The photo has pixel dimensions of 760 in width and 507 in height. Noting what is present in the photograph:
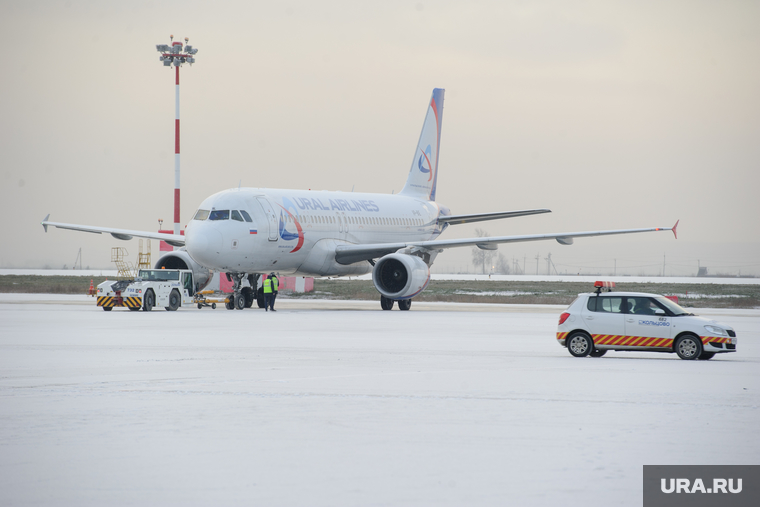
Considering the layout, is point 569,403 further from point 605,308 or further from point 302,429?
point 605,308

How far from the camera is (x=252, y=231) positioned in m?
33.0

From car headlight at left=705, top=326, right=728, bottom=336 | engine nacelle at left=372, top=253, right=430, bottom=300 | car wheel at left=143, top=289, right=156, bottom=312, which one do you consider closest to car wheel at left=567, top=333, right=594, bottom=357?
car headlight at left=705, top=326, right=728, bottom=336

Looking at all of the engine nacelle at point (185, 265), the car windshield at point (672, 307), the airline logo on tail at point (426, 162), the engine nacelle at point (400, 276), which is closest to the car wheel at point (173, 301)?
the engine nacelle at point (185, 265)

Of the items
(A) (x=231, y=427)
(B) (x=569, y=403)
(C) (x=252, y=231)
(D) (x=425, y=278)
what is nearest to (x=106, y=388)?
(A) (x=231, y=427)

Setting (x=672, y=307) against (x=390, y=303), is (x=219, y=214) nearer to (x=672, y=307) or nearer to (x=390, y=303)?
(x=390, y=303)

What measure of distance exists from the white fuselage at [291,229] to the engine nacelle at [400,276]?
2.59 meters

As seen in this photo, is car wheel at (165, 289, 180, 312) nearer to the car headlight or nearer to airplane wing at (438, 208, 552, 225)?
airplane wing at (438, 208, 552, 225)

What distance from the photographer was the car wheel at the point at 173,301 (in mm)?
33594

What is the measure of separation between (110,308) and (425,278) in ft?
37.5

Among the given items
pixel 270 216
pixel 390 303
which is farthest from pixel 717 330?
pixel 270 216

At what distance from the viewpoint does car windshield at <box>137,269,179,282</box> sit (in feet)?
111

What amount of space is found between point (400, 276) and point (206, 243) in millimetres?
7728

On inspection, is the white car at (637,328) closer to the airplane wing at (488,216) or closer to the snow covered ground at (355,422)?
the snow covered ground at (355,422)

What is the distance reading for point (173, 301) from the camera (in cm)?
3378
